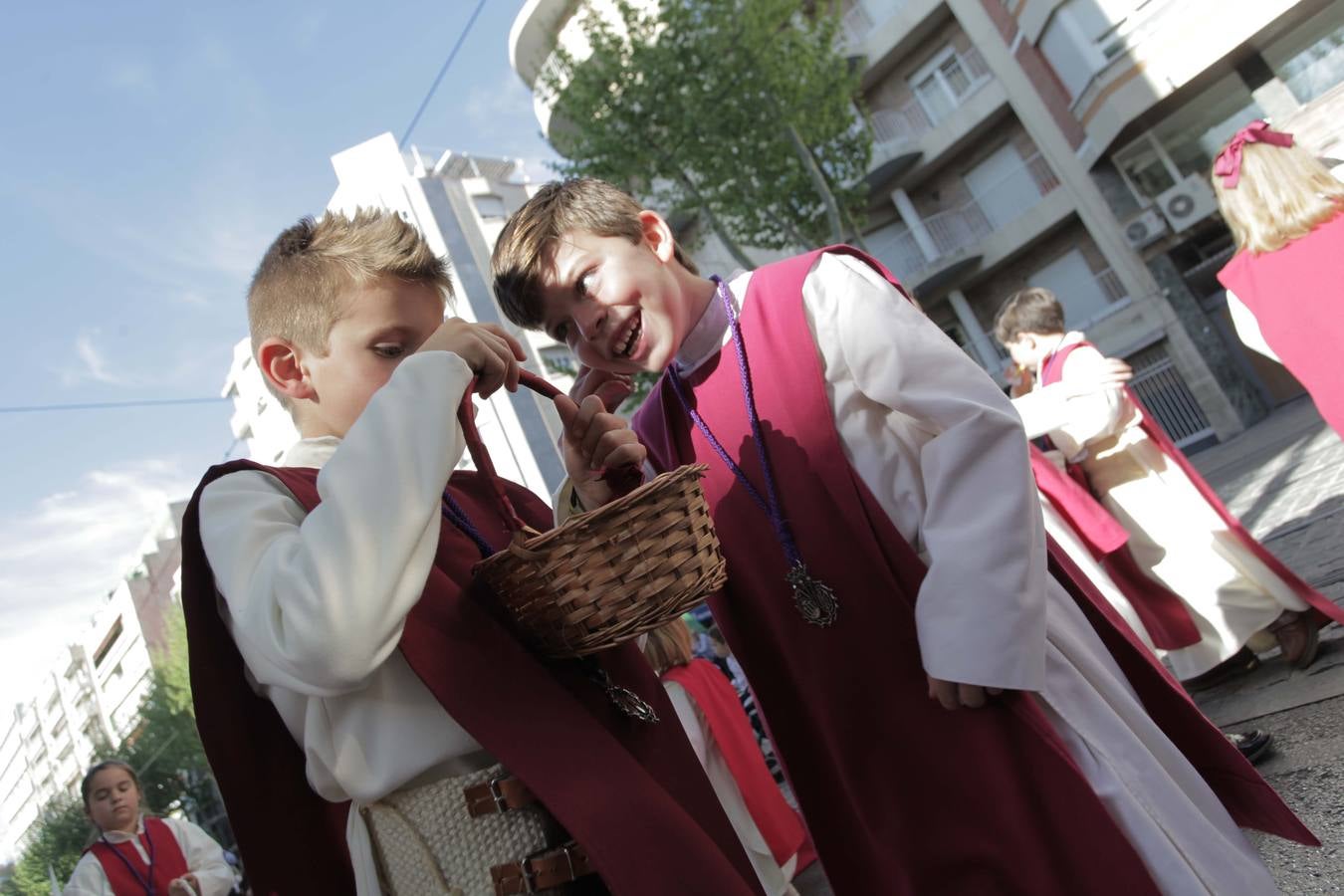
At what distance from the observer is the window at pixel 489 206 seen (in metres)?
33.6

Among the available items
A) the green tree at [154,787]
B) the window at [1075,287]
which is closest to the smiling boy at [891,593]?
the window at [1075,287]

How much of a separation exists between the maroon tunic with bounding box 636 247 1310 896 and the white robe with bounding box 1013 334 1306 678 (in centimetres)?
236

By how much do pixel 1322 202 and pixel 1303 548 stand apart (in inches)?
126

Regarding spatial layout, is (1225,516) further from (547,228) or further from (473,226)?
(473,226)

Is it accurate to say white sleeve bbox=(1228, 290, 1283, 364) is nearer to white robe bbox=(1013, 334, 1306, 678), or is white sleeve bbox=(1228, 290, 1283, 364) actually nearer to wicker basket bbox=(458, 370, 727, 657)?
white robe bbox=(1013, 334, 1306, 678)

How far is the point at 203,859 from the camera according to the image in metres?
5.73

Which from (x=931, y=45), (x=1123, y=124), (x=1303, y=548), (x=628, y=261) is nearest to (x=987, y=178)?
(x=931, y=45)

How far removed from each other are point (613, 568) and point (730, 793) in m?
3.66

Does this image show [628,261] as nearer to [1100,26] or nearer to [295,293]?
[295,293]

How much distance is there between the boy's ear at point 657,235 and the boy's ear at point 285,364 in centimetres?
84

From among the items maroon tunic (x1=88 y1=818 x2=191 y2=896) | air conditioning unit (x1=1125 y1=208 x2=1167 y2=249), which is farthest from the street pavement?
air conditioning unit (x1=1125 y1=208 x2=1167 y2=249)

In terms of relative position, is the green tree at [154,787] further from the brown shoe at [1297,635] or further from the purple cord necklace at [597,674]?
the purple cord necklace at [597,674]

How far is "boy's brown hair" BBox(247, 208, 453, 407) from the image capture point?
1.53 meters

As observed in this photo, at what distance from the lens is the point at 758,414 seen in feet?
6.19
